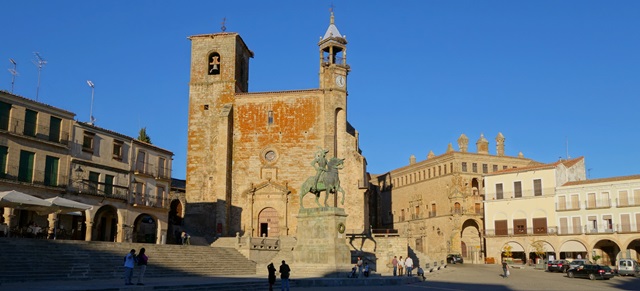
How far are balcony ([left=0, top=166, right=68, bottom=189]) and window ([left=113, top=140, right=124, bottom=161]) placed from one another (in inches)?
175

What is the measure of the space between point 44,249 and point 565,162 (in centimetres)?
4590

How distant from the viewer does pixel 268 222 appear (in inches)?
1779

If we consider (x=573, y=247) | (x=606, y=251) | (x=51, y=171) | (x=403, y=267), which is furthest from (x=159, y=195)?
(x=606, y=251)

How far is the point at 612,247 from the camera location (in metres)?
49.5

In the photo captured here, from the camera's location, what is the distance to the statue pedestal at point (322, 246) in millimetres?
27359

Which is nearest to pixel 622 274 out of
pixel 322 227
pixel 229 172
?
pixel 322 227

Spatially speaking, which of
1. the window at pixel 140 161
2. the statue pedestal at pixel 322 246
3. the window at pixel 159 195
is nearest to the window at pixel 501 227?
the statue pedestal at pixel 322 246

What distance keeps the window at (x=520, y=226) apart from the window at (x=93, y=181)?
37.0 meters

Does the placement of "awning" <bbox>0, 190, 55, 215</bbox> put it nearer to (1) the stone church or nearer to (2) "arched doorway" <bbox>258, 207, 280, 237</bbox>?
(1) the stone church

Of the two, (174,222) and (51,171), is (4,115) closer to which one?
(51,171)

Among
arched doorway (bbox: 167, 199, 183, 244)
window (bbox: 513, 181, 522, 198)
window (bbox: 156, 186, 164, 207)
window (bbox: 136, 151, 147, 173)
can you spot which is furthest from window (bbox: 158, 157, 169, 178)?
window (bbox: 513, 181, 522, 198)

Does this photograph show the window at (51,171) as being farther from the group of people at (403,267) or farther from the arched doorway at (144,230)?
the group of people at (403,267)

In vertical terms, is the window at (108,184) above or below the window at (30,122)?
below

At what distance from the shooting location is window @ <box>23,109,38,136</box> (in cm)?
2973
